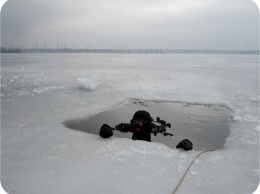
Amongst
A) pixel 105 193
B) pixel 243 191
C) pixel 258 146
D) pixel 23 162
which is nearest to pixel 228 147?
pixel 258 146

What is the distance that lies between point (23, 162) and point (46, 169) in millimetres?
582

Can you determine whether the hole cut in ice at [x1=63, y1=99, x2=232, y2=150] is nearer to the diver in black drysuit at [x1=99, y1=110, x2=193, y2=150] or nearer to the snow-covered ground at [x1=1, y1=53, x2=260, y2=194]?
the diver in black drysuit at [x1=99, y1=110, x2=193, y2=150]

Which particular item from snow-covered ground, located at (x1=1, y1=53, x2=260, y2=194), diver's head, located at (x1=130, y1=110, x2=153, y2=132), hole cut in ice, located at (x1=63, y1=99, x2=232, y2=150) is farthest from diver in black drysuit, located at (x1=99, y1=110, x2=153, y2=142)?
snow-covered ground, located at (x1=1, y1=53, x2=260, y2=194)

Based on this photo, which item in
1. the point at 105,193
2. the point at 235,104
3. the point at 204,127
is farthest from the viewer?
the point at 235,104

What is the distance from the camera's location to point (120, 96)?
11.0m

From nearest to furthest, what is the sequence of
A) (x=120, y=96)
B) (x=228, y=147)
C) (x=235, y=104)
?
(x=228, y=147)
(x=235, y=104)
(x=120, y=96)

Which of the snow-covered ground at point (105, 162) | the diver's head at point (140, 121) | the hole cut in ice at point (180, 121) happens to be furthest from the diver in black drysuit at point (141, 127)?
the snow-covered ground at point (105, 162)

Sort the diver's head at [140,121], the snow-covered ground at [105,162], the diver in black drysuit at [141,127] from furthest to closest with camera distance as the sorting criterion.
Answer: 1. the diver's head at [140,121]
2. the diver in black drysuit at [141,127]
3. the snow-covered ground at [105,162]

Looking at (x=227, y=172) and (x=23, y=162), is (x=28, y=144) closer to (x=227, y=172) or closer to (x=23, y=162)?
(x=23, y=162)

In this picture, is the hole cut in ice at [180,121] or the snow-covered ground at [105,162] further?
the hole cut in ice at [180,121]

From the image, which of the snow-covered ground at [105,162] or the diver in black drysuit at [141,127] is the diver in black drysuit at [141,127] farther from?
the snow-covered ground at [105,162]

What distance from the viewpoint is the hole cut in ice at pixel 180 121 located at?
20.2ft

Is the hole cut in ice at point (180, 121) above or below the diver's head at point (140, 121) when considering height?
below

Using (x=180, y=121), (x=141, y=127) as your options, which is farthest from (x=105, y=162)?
(x=180, y=121)
